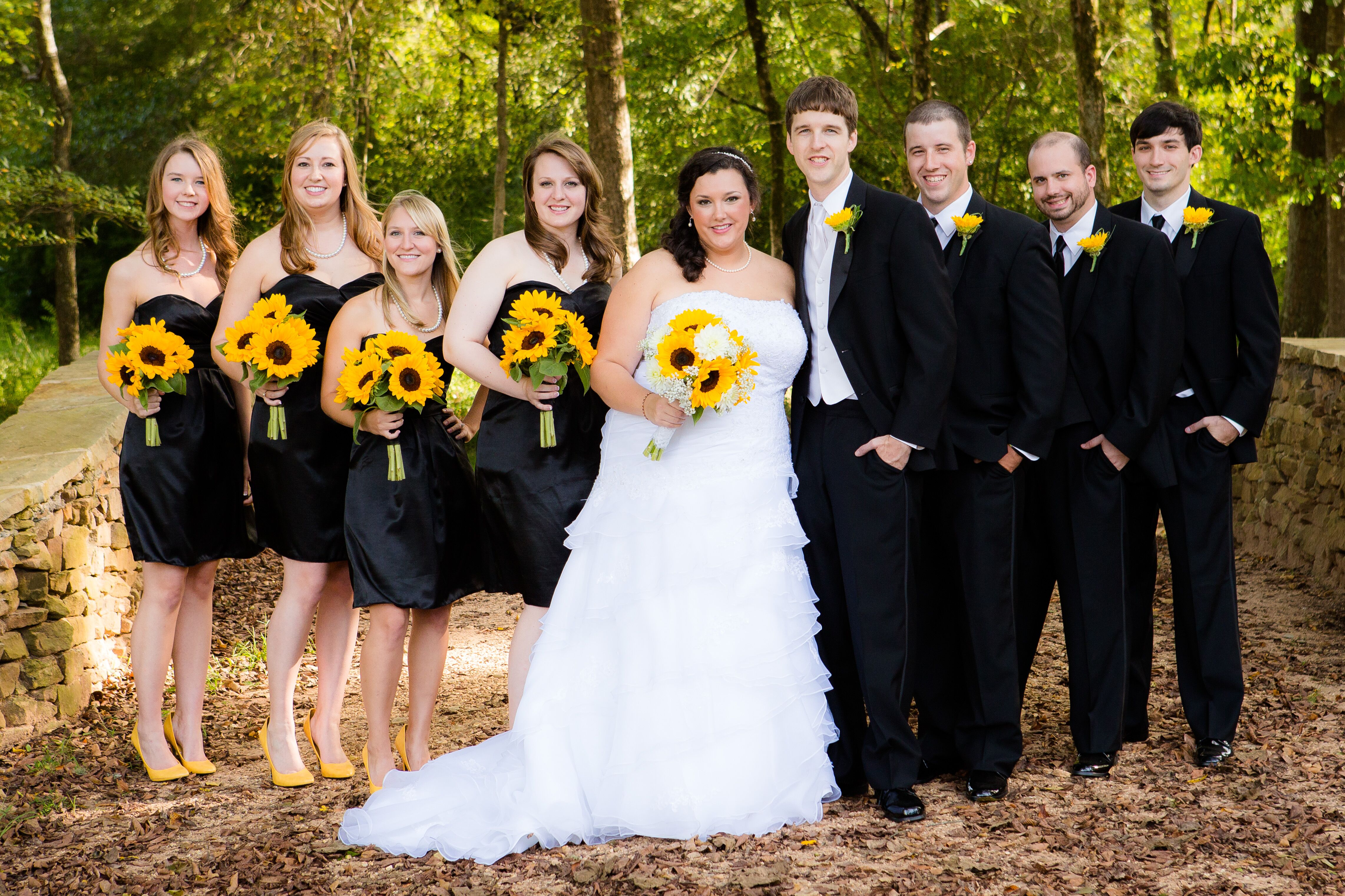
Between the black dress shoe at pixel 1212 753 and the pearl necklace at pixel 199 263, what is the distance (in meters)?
4.41

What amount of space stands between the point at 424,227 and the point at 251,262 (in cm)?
76

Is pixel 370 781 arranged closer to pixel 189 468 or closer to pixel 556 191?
pixel 189 468

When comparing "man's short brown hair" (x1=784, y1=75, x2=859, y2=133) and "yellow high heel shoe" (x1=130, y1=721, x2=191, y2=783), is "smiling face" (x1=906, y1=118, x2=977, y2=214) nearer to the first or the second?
"man's short brown hair" (x1=784, y1=75, x2=859, y2=133)

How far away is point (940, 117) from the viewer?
12.8ft

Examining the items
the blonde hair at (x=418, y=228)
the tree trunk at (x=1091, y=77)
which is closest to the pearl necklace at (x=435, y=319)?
the blonde hair at (x=418, y=228)

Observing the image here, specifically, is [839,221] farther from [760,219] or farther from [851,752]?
[760,219]

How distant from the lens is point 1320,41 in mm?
10266

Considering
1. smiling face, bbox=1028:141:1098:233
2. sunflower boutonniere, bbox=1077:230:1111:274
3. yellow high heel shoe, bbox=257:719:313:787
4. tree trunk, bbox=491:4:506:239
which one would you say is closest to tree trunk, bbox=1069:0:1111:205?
tree trunk, bbox=491:4:506:239

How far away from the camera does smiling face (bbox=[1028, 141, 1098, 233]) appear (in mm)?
4105

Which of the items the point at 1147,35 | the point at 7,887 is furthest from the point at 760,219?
the point at 7,887

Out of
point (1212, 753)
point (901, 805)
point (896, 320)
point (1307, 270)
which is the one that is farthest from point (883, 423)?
point (1307, 270)

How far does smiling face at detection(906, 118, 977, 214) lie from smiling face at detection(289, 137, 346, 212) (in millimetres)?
2196

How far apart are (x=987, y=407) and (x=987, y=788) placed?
134 centimetres

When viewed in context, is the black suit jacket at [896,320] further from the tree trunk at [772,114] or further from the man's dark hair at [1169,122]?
the tree trunk at [772,114]
